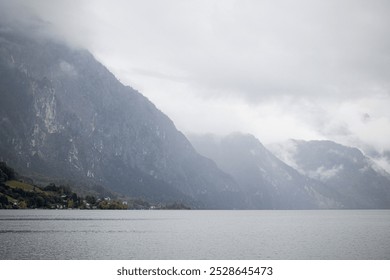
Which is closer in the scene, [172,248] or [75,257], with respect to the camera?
[75,257]

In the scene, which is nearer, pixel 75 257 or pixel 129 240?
pixel 75 257

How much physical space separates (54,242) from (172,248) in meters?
28.5

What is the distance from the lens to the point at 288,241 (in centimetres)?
11600
